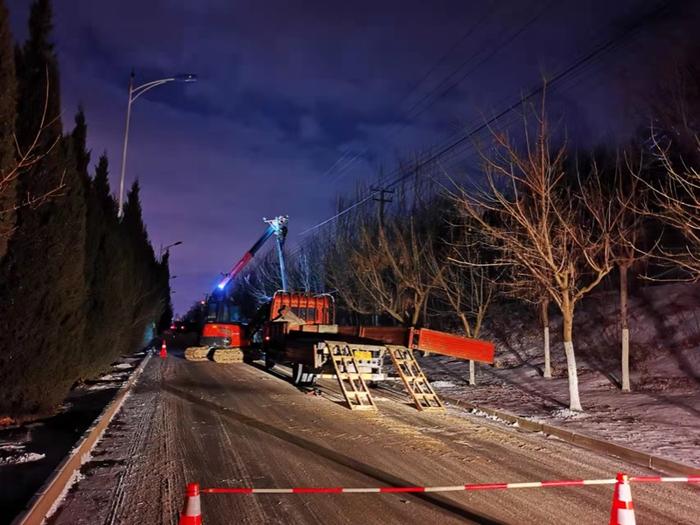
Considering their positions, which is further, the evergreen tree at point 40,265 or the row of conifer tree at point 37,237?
the evergreen tree at point 40,265

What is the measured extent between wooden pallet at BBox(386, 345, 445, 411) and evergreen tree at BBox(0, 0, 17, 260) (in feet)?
27.9

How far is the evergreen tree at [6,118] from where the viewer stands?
24.8ft

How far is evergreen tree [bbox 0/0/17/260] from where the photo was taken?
7.55 metres

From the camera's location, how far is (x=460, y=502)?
5.91m

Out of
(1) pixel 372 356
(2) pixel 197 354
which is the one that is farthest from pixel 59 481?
(2) pixel 197 354

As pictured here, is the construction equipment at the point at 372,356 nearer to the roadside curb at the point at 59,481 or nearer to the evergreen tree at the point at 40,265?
the roadside curb at the point at 59,481

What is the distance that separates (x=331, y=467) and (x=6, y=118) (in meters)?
6.38

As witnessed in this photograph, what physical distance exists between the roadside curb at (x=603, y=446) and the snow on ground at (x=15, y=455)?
26.5 ft

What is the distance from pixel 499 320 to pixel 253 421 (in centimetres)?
1805

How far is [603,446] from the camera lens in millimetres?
8852

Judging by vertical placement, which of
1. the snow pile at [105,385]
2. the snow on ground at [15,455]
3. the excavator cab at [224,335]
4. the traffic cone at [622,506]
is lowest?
the snow on ground at [15,455]

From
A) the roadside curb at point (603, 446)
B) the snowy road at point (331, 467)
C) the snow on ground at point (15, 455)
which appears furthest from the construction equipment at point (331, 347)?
the snow on ground at point (15, 455)

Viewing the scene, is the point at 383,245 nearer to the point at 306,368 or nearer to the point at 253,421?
the point at 306,368

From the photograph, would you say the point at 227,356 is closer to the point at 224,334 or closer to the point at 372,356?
the point at 224,334
